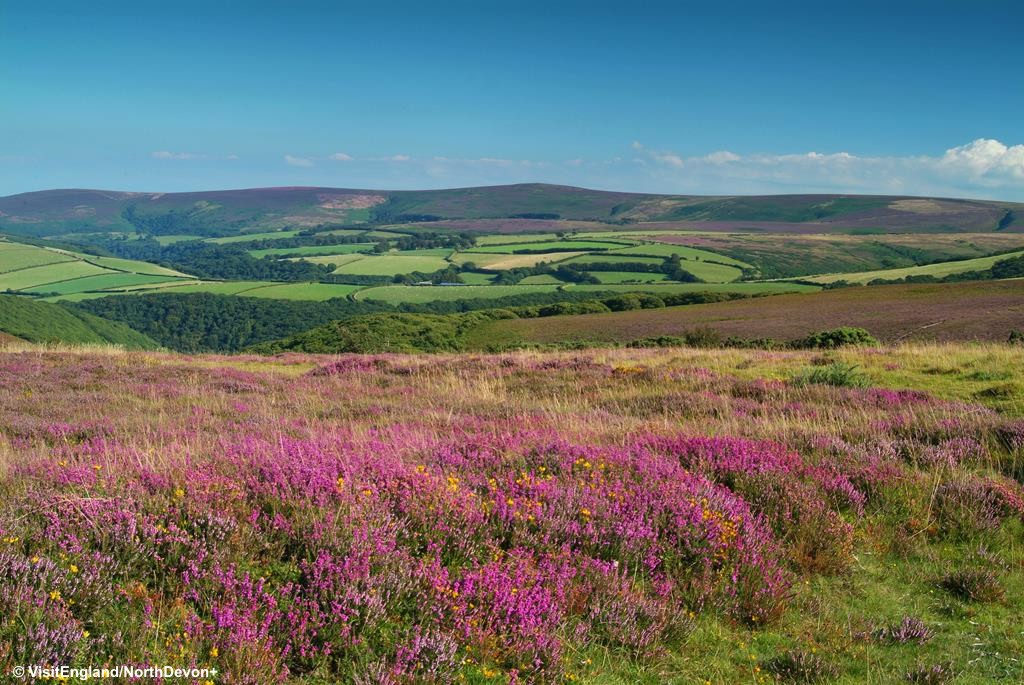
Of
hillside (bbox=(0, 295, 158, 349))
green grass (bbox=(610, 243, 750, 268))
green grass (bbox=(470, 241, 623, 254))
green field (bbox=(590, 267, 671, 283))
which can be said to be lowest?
hillside (bbox=(0, 295, 158, 349))

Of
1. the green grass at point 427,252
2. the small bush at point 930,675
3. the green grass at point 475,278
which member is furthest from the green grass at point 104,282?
the small bush at point 930,675

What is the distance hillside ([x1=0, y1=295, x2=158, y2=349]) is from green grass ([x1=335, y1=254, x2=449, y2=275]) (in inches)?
2482

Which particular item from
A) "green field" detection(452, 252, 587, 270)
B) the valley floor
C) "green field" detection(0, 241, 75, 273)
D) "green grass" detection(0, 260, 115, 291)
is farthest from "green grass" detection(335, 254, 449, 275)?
the valley floor

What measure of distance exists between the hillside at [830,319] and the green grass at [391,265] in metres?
89.4

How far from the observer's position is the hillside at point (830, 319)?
30000 mm

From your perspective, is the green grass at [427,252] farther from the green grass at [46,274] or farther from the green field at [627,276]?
the green grass at [46,274]

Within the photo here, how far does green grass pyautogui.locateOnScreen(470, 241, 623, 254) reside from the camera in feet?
532

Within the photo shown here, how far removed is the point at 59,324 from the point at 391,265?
273 feet

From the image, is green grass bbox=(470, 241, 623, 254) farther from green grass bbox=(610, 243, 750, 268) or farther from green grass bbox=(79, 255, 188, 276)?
green grass bbox=(79, 255, 188, 276)

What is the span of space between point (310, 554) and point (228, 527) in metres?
0.65

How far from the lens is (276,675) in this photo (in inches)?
139

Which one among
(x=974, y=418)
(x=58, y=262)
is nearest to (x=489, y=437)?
(x=974, y=418)

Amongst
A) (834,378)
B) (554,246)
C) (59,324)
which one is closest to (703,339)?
(834,378)

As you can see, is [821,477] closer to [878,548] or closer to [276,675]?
[878,548]
